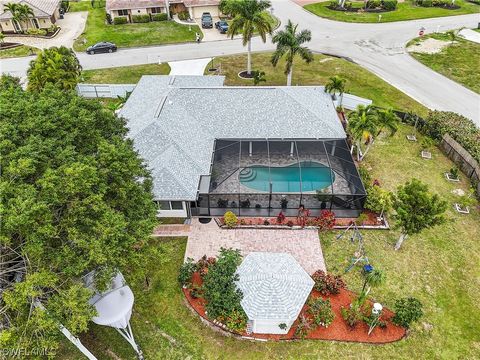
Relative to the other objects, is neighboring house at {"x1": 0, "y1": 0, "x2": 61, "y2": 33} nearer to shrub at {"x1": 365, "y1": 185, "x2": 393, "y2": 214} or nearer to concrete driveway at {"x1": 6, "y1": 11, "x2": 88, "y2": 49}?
concrete driveway at {"x1": 6, "y1": 11, "x2": 88, "y2": 49}

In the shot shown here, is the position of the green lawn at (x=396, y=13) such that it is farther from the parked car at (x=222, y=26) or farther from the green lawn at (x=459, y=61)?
the parked car at (x=222, y=26)

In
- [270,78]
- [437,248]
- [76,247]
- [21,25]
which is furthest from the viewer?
[21,25]

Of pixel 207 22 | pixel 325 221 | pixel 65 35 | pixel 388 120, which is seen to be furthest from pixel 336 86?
pixel 65 35

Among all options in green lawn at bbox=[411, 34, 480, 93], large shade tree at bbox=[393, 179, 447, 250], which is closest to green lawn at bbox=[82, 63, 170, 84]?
large shade tree at bbox=[393, 179, 447, 250]

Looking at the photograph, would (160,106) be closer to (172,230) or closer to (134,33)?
(172,230)

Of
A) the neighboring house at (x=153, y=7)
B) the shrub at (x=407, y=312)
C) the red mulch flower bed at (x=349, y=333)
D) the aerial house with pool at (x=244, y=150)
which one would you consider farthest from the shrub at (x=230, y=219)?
the neighboring house at (x=153, y=7)

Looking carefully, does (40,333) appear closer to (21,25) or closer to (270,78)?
(270,78)

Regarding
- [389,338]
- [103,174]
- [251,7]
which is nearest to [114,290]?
[103,174]
